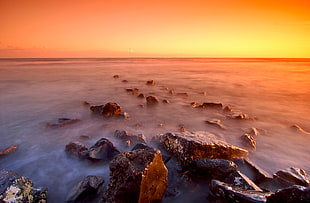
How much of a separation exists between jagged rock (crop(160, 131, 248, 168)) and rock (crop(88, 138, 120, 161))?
0.88m

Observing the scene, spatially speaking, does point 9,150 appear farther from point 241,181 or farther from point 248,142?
point 248,142

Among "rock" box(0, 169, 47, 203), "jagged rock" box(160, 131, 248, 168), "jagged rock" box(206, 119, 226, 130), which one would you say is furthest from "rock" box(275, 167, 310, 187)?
"rock" box(0, 169, 47, 203)

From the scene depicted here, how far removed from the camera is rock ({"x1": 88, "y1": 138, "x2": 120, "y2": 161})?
280 centimetres

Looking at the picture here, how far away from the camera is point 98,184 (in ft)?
7.23

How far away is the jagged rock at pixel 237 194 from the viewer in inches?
67.4

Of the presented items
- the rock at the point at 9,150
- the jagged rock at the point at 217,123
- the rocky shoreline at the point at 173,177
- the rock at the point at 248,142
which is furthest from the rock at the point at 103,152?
the jagged rock at the point at 217,123

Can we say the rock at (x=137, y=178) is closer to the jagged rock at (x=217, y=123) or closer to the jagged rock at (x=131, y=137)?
the jagged rock at (x=131, y=137)

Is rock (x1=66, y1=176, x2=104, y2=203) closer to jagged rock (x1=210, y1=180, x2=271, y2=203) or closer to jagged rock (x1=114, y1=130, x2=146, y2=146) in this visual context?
jagged rock (x1=114, y1=130, x2=146, y2=146)

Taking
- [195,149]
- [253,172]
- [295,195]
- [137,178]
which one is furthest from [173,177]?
[295,195]

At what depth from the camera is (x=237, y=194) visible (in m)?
1.77

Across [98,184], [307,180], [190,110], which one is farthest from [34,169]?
[190,110]

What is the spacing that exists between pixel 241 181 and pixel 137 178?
1.15 metres

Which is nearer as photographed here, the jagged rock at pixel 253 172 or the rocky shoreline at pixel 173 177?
the rocky shoreline at pixel 173 177

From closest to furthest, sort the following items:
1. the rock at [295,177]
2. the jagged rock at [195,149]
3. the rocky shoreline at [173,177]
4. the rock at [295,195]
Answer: the rock at [295,195] → the rocky shoreline at [173,177] → the rock at [295,177] → the jagged rock at [195,149]
